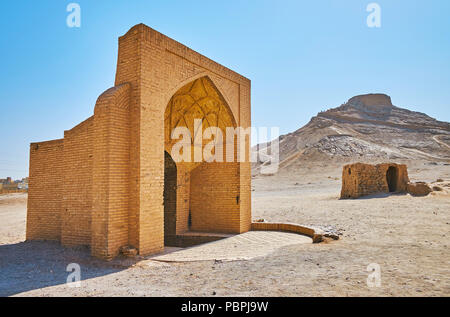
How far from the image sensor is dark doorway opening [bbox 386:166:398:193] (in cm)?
1795

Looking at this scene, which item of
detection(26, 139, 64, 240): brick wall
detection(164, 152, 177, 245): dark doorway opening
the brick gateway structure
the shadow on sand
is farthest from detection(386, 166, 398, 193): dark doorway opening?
detection(26, 139, 64, 240): brick wall

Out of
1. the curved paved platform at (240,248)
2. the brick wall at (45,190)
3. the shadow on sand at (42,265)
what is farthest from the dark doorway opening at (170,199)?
the shadow on sand at (42,265)

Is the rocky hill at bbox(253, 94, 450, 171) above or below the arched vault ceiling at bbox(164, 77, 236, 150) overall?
above

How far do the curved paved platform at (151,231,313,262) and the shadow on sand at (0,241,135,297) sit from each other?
1101mm

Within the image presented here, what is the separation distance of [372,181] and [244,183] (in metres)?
10.7

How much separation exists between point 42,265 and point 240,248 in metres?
3.92

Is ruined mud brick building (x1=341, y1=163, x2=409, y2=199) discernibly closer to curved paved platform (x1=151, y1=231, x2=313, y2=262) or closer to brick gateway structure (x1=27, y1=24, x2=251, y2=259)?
→ brick gateway structure (x1=27, y1=24, x2=251, y2=259)

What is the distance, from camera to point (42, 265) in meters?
5.82

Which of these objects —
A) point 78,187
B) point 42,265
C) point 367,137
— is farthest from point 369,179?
point 367,137

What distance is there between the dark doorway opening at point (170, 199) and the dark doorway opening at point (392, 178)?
1318 cm

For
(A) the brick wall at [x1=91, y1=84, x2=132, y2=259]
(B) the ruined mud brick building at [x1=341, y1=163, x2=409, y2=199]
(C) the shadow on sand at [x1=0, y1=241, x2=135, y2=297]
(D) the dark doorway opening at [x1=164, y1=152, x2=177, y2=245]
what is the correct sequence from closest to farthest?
(C) the shadow on sand at [x1=0, y1=241, x2=135, y2=297] → (A) the brick wall at [x1=91, y1=84, x2=132, y2=259] → (D) the dark doorway opening at [x1=164, y1=152, x2=177, y2=245] → (B) the ruined mud brick building at [x1=341, y1=163, x2=409, y2=199]

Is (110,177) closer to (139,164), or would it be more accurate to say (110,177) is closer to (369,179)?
(139,164)

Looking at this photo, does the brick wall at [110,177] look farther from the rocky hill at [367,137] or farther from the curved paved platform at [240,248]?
the rocky hill at [367,137]

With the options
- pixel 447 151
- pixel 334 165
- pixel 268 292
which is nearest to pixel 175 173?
pixel 268 292
